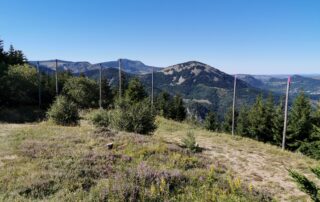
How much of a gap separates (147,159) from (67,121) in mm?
9686

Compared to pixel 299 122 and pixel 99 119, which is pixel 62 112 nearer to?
pixel 99 119

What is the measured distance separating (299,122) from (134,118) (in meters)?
21.7

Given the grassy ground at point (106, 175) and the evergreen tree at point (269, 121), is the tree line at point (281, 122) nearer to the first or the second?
the evergreen tree at point (269, 121)

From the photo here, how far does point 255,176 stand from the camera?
9.89m

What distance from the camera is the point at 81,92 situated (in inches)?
1287

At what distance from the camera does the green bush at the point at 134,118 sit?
1469 centimetres

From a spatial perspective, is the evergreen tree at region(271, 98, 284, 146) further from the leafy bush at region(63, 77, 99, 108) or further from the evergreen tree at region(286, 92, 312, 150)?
the leafy bush at region(63, 77, 99, 108)

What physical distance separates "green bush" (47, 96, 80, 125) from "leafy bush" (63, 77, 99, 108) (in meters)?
15.8

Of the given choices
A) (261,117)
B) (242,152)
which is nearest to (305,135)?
(261,117)

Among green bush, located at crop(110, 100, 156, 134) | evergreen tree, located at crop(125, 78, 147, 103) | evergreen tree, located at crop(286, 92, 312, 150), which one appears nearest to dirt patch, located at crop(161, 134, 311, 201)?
green bush, located at crop(110, 100, 156, 134)

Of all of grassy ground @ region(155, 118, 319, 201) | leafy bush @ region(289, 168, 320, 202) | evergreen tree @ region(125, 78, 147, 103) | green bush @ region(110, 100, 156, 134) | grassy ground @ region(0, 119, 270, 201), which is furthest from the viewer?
evergreen tree @ region(125, 78, 147, 103)

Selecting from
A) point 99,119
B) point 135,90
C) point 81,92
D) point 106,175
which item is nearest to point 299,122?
point 135,90

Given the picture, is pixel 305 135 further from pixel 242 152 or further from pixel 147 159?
pixel 147 159

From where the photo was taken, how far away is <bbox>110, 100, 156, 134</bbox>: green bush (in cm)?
1469
